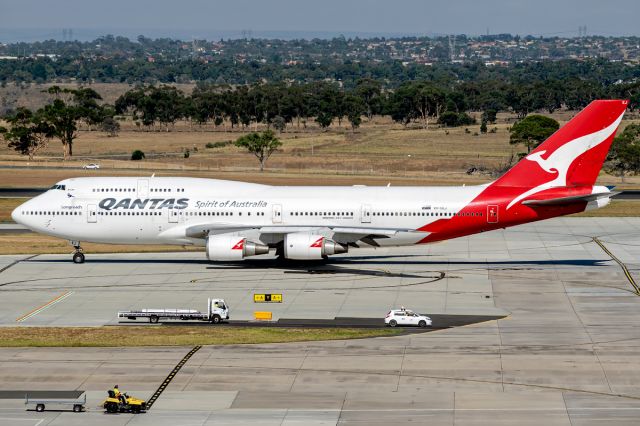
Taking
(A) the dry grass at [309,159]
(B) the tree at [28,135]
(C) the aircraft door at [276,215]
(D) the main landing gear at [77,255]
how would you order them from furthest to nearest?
1. (B) the tree at [28,135]
2. (A) the dry grass at [309,159]
3. (D) the main landing gear at [77,255]
4. (C) the aircraft door at [276,215]

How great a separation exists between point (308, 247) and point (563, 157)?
16.4 meters

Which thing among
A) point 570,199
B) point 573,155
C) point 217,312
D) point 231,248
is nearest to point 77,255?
point 231,248

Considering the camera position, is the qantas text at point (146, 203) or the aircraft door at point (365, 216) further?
A: the qantas text at point (146, 203)

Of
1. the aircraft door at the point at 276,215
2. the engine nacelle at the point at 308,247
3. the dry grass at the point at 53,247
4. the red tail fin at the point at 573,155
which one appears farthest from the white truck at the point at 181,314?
the dry grass at the point at 53,247

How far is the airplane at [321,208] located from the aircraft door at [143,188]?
6cm

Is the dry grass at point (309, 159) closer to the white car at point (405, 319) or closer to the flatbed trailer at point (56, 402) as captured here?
the white car at point (405, 319)

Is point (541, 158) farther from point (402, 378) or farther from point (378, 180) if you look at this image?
point (378, 180)

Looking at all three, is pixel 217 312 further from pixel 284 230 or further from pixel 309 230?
pixel 309 230

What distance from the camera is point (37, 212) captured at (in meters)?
66.8

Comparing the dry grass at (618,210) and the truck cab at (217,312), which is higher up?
the truck cab at (217,312)

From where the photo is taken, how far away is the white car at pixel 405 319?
50000 mm

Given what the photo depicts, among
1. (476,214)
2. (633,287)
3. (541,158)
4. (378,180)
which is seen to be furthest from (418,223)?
(378,180)

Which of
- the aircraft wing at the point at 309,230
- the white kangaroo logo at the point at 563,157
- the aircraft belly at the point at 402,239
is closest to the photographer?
the aircraft wing at the point at 309,230

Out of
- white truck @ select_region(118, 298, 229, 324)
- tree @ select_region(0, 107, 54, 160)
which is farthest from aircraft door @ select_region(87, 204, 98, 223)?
tree @ select_region(0, 107, 54, 160)
